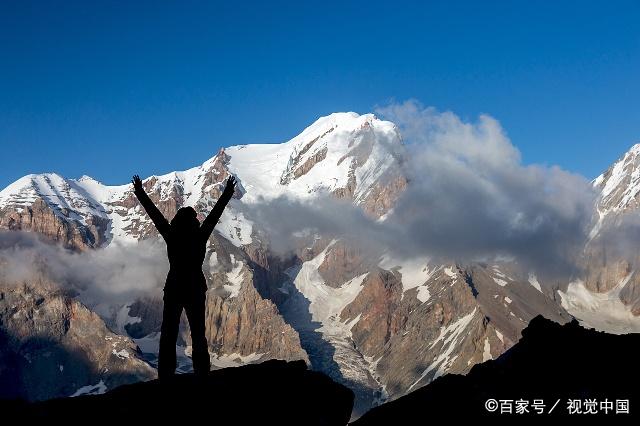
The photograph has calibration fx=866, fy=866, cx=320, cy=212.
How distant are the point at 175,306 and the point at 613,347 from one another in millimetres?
10057

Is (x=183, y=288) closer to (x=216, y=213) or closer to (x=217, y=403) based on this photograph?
(x=216, y=213)

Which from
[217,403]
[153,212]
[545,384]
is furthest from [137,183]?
[545,384]

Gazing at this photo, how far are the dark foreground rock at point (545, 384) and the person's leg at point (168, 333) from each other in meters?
5.00

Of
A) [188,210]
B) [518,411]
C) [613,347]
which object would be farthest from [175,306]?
[613,347]

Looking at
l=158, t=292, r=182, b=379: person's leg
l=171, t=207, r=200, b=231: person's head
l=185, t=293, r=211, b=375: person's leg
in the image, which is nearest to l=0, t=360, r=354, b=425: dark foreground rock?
l=185, t=293, r=211, b=375: person's leg

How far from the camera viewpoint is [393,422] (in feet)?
59.6

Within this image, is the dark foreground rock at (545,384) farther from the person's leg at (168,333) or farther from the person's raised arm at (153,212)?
the person's raised arm at (153,212)

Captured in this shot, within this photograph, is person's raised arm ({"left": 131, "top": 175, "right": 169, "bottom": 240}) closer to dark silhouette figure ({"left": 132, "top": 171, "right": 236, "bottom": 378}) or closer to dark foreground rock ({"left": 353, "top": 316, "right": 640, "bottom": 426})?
dark silhouette figure ({"left": 132, "top": 171, "right": 236, "bottom": 378})

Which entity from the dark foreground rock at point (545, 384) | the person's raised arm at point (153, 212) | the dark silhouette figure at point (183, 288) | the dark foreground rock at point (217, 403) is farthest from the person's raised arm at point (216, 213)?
the dark foreground rock at point (545, 384)

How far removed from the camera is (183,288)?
68.9 ft

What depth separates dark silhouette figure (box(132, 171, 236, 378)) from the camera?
21.0 meters

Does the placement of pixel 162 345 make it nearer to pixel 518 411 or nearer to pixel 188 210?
pixel 188 210

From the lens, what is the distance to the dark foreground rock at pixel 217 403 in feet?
56.2

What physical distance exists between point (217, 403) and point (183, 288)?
A: 4203 mm
